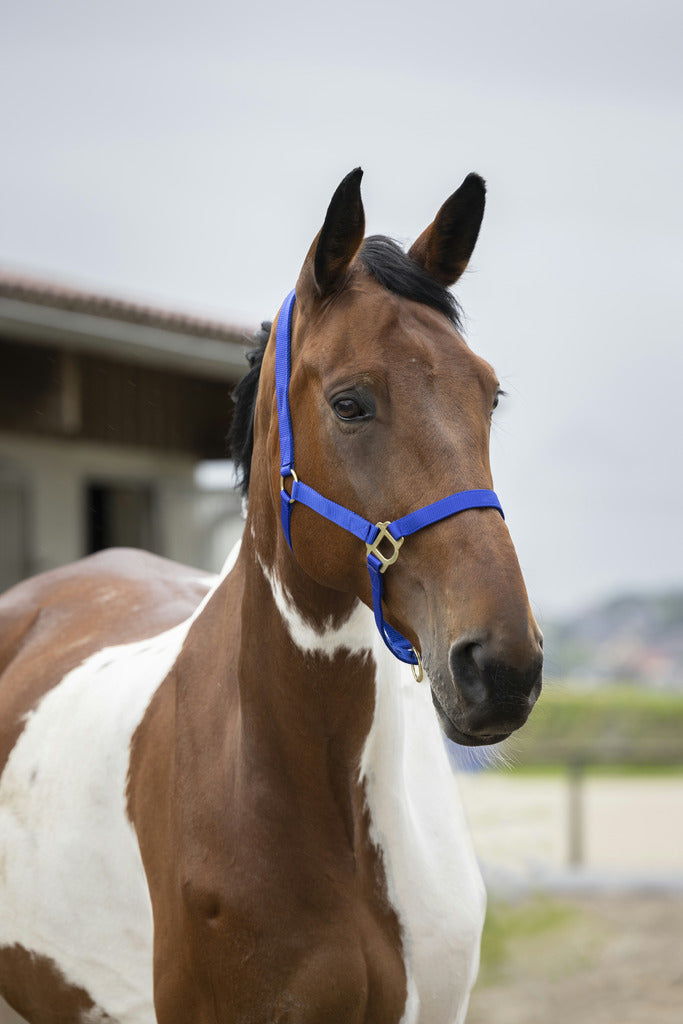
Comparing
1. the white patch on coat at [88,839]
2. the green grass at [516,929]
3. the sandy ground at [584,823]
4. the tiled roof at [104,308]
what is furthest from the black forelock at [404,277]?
the green grass at [516,929]

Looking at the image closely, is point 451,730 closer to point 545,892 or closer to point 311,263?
point 311,263

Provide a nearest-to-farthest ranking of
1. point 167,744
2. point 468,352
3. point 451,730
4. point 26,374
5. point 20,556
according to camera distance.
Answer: point 451,730, point 468,352, point 167,744, point 26,374, point 20,556

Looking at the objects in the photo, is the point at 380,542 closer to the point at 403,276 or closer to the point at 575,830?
the point at 403,276

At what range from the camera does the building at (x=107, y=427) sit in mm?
6066

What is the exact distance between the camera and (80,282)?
829 cm

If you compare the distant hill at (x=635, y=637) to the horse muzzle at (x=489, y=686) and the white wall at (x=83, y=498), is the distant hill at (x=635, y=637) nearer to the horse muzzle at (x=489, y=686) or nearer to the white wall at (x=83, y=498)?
the white wall at (x=83, y=498)

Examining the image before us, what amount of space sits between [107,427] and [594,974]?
4652 mm

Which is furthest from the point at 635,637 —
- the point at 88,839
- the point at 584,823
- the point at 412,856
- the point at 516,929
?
the point at 412,856

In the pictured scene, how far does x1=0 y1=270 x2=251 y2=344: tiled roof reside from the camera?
18.4 ft

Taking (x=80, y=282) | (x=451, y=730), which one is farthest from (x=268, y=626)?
(x=80, y=282)

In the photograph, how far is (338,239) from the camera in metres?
2.03

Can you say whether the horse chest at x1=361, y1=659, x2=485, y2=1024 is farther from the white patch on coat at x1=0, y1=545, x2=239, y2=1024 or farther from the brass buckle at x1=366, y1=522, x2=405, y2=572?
the white patch on coat at x1=0, y1=545, x2=239, y2=1024

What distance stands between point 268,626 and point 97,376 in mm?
5704

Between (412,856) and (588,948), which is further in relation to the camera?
(588,948)
